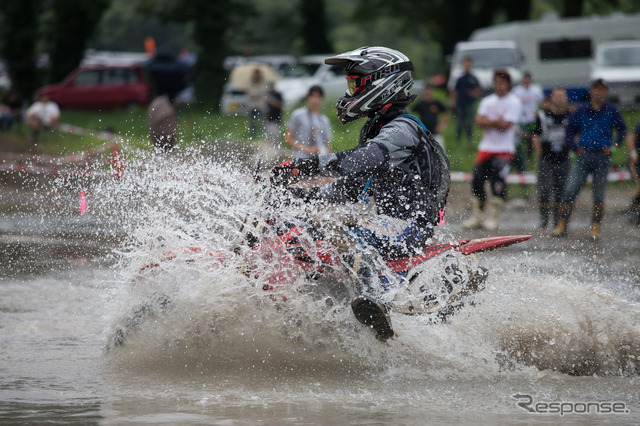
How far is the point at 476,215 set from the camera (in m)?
11.8

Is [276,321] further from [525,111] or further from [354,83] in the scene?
[525,111]

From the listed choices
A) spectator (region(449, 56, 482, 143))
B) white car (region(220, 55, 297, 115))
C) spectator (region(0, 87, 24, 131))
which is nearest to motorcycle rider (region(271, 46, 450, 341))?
spectator (region(449, 56, 482, 143))

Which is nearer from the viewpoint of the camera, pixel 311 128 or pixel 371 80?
pixel 371 80

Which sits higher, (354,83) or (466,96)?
(354,83)

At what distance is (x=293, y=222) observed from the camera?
561cm

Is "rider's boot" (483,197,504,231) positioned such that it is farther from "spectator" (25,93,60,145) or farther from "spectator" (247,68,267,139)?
"spectator" (25,93,60,145)

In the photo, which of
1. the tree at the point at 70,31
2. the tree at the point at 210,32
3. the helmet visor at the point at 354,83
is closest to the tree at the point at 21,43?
the tree at the point at 70,31

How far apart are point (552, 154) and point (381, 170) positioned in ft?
24.1

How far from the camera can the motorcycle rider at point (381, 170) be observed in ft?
17.4

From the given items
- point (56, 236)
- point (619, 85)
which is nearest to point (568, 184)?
point (56, 236)

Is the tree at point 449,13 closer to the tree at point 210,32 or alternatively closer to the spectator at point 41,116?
the tree at point 210,32

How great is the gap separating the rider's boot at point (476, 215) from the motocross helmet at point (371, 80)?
6154mm

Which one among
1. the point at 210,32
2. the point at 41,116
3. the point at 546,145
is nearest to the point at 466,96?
the point at 546,145

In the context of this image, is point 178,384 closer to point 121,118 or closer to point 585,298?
point 585,298
